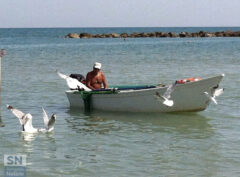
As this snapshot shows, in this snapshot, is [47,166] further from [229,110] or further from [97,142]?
[229,110]

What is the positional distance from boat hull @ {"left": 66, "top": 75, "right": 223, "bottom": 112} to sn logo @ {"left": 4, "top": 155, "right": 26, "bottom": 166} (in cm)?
500

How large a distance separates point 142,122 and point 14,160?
472 cm

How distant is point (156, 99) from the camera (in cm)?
1524

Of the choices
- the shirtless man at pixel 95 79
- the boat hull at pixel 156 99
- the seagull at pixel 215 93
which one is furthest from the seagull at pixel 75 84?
the seagull at pixel 215 93

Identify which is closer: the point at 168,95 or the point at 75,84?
the point at 168,95

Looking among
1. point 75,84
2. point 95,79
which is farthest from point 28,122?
point 75,84

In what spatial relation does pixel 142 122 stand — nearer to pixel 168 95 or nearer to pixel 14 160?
pixel 168 95

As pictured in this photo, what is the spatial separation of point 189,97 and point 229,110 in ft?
6.96

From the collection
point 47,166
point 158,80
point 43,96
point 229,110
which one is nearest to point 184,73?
point 158,80

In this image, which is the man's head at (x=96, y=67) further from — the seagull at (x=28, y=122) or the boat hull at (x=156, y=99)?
the seagull at (x=28, y=122)

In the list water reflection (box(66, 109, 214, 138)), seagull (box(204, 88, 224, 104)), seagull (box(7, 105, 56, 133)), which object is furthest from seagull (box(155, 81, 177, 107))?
seagull (box(7, 105, 56, 133))

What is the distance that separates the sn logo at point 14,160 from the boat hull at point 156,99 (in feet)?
16.4

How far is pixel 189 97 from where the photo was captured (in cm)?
1505

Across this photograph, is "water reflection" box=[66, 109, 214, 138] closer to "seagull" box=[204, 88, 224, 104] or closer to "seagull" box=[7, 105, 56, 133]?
"seagull" box=[204, 88, 224, 104]
